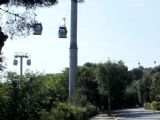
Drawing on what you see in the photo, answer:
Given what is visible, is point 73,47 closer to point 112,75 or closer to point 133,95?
point 112,75

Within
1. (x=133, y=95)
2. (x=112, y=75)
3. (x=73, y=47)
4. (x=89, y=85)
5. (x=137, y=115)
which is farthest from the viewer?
(x=133, y=95)

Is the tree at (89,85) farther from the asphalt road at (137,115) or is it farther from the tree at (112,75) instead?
the asphalt road at (137,115)

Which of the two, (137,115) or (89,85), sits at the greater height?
(89,85)

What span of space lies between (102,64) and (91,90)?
14.4 meters

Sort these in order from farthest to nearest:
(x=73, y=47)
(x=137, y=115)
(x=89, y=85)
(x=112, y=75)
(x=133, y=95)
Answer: (x=133, y=95) → (x=89, y=85) → (x=112, y=75) → (x=137, y=115) → (x=73, y=47)

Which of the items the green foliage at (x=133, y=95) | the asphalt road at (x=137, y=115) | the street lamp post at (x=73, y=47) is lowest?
the asphalt road at (x=137, y=115)

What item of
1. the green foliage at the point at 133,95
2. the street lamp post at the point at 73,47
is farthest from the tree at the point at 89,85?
the green foliage at the point at 133,95

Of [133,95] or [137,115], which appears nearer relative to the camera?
[137,115]

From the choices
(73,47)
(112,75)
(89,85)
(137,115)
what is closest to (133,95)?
(89,85)

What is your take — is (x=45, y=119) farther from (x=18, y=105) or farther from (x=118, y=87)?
(x=118, y=87)

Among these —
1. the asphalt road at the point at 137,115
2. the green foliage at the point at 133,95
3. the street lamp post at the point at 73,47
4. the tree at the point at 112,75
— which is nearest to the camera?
the street lamp post at the point at 73,47

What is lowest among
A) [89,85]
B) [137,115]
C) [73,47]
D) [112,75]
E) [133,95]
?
[137,115]

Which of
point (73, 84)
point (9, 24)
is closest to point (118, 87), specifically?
point (73, 84)

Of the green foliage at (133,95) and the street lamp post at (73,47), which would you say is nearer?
the street lamp post at (73,47)
